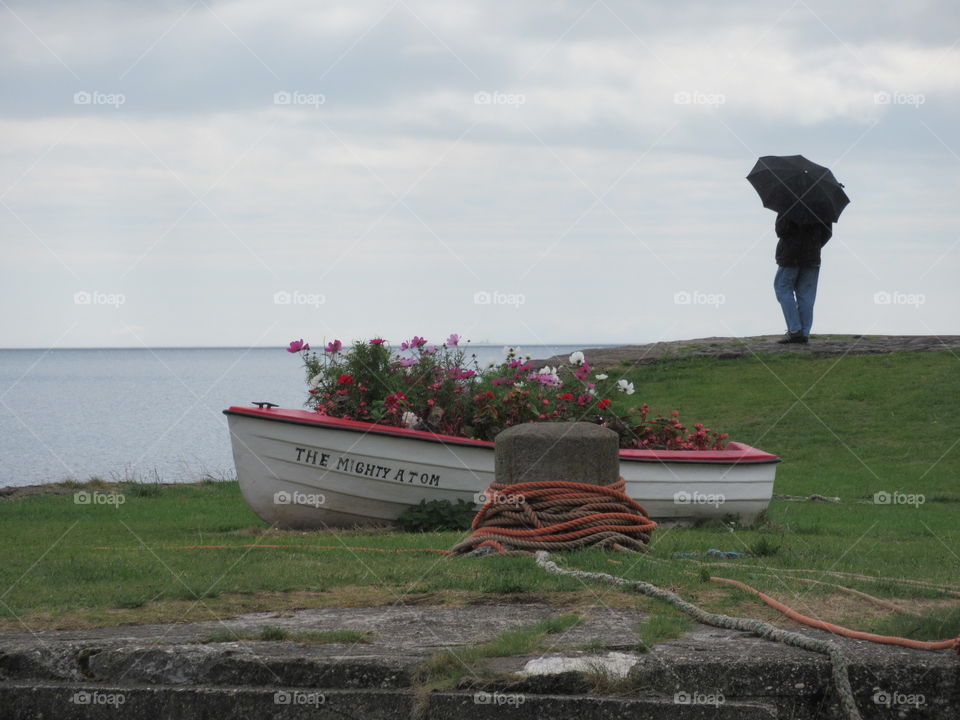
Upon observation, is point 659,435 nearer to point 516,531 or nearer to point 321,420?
point 321,420

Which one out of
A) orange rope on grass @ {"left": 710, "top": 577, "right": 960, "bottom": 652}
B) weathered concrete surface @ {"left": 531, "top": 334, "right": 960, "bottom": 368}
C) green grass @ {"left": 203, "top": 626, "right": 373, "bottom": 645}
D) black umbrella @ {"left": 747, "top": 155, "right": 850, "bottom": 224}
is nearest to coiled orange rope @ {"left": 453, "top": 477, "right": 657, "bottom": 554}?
orange rope on grass @ {"left": 710, "top": 577, "right": 960, "bottom": 652}

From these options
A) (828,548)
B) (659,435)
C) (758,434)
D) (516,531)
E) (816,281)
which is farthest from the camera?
(816,281)

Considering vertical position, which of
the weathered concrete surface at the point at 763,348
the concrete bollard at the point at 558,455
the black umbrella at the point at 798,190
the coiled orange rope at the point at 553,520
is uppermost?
the black umbrella at the point at 798,190

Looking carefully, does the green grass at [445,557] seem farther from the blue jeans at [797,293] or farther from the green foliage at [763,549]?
the blue jeans at [797,293]

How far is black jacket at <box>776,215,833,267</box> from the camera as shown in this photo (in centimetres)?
2167

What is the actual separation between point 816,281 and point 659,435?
42.4ft

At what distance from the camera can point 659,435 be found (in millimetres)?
11445

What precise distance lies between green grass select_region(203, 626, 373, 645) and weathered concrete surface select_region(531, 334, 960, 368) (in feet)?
59.8

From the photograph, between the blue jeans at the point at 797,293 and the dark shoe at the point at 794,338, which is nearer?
the blue jeans at the point at 797,293

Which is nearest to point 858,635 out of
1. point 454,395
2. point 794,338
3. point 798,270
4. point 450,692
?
point 450,692

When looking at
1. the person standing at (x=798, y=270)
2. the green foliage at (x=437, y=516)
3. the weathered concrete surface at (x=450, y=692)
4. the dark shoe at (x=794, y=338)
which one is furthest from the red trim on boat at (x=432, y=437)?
the dark shoe at (x=794, y=338)

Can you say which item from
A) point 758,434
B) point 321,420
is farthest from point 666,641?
point 758,434

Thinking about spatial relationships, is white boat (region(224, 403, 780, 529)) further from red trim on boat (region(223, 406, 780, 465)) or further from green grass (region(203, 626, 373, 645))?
green grass (region(203, 626, 373, 645))

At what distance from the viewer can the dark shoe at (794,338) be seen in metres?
24.8
